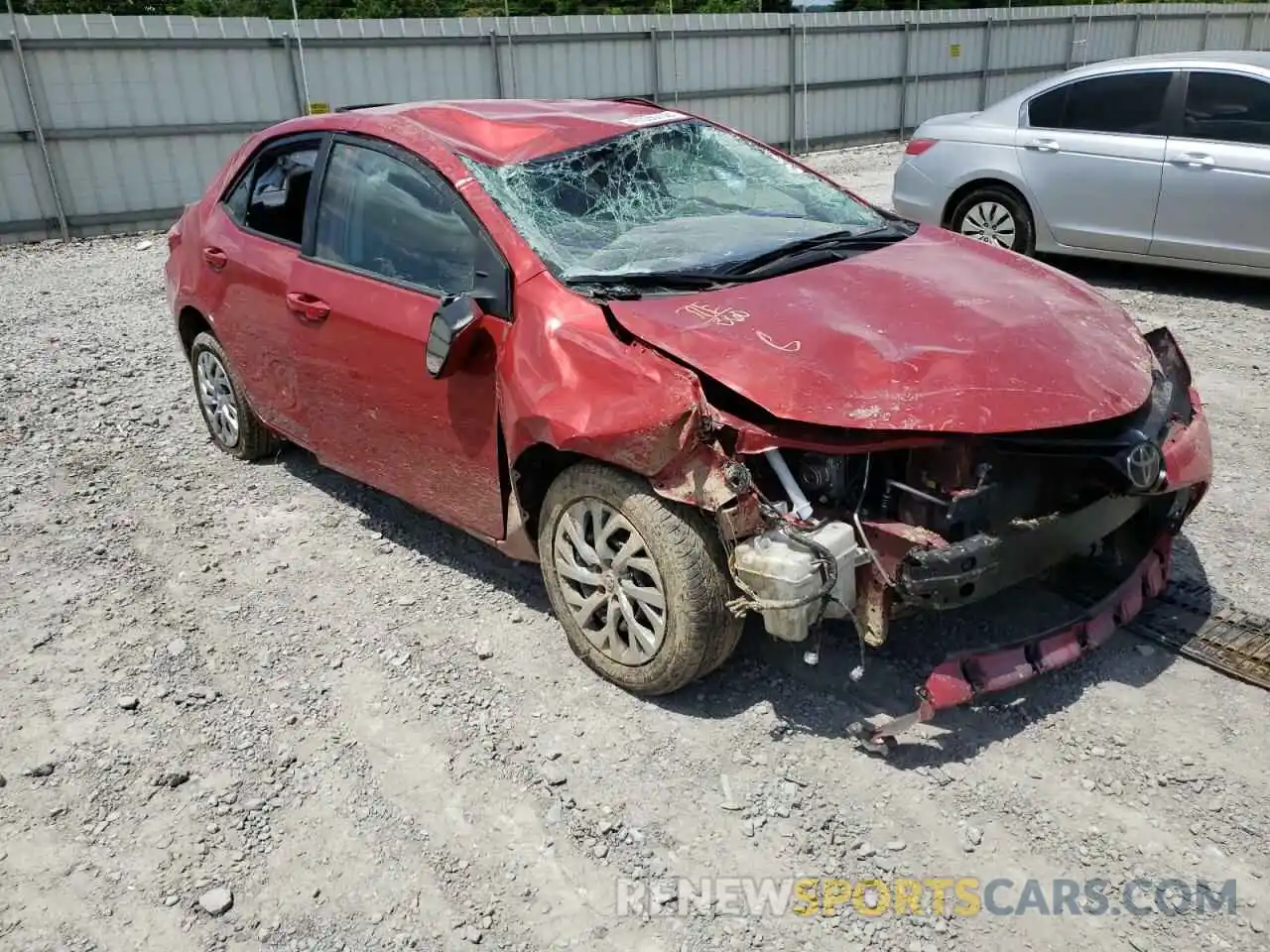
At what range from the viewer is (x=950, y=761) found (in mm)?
2994

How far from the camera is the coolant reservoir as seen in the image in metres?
2.76

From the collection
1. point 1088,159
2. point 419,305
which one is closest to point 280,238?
point 419,305

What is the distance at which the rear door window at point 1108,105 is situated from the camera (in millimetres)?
7344

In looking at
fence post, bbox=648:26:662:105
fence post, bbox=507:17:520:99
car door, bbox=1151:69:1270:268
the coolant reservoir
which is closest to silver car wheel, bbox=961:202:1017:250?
car door, bbox=1151:69:1270:268

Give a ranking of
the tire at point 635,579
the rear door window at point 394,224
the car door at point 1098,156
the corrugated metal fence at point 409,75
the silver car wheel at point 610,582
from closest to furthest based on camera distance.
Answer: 1. the tire at point 635,579
2. the silver car wheel at point 610,582
3. the rear door window at point 394,224
4. the car door at point 1098,156
5. the corrugated metal fence at point 409,75

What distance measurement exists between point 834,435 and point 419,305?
1.57m

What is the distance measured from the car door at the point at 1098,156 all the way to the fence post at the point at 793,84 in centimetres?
1030

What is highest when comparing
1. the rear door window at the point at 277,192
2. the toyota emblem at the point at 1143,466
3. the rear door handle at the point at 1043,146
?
the rear door window at the point at 277,192

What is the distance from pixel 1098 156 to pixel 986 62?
14.4 m

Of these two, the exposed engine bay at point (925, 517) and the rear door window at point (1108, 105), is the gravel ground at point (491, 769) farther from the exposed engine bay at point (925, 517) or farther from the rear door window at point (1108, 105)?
the rear door window at point (1108, 105)

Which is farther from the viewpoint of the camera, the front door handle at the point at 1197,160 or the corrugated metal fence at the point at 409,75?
the corrugated metal fence at the point at 409,75

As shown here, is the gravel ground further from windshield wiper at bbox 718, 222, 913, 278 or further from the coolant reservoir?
windshield wiper at bbox 718, 222, 913, 278

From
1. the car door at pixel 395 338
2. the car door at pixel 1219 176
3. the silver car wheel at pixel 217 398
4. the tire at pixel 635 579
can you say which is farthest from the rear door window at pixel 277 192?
the car door at pixel 1219 176

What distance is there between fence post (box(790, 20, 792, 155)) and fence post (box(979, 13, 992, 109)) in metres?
4.42
